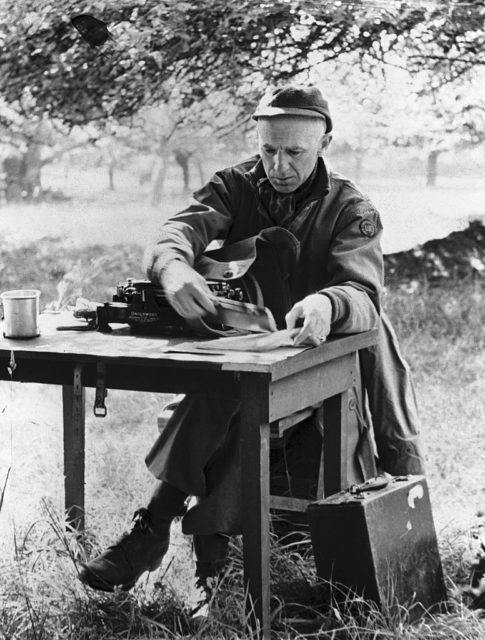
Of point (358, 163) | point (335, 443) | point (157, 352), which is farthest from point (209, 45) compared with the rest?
point (157, 352)

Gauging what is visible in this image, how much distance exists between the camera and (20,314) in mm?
3592

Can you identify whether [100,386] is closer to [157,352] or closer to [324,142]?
[157,352]

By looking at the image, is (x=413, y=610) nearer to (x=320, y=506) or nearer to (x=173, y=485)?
(x=320, y=506)

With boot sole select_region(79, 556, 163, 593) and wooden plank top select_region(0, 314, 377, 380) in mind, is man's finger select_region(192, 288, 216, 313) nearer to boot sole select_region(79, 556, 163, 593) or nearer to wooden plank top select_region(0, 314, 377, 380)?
wooden plank top select_region(0, 314, 377, 380)

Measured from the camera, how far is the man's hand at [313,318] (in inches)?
132

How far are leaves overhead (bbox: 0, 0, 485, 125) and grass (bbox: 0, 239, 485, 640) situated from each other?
1386 mm

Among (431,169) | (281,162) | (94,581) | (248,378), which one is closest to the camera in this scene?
(248,378)

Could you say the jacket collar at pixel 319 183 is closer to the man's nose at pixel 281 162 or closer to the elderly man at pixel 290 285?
the elderly man at pixel 290 285

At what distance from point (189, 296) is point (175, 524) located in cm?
130

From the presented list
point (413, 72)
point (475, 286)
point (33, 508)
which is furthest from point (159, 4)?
point (33, 508)

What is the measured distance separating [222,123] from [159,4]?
958mm

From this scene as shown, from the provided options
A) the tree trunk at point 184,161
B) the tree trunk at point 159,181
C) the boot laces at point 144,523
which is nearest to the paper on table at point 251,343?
the boot laces at point 144,523

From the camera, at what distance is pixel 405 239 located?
7934mm

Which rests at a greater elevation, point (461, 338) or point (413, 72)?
point (413, 72)
